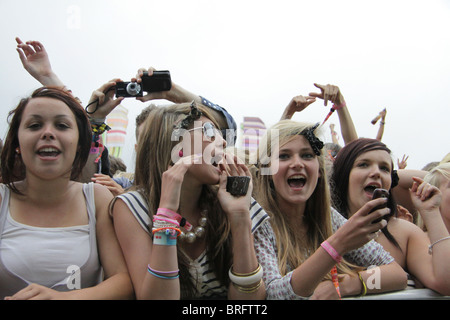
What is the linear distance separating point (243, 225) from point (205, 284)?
411mm

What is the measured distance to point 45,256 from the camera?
5.33ft

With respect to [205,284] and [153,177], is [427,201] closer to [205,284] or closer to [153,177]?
[205,284]

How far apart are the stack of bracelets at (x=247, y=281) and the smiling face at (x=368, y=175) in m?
1.28

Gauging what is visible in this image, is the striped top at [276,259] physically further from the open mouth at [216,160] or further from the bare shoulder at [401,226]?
the open mouth at [216,160]

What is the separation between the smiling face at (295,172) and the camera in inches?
89.7

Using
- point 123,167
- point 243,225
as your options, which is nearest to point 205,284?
point 243,225

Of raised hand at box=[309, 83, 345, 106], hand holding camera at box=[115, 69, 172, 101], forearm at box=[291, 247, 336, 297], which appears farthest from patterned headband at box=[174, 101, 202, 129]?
raised hand at box=[309, 83, 345, 106]

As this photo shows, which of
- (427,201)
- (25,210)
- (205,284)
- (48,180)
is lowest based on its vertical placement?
(205,284)

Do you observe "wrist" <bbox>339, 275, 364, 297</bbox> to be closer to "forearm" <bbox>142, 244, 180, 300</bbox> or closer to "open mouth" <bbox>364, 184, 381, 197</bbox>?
"open mouth" <bbox>364, 184, 381, 197</bbox>

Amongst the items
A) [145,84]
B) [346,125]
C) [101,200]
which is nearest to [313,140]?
[346,125]

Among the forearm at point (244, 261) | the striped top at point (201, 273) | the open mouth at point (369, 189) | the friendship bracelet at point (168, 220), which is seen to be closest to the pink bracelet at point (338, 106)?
the open mouth at point (369, 189)

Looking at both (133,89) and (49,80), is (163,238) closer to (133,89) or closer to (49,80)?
(133,89)

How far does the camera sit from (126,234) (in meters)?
1.77

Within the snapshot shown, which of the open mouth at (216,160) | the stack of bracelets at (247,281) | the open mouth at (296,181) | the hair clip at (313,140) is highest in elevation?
the hair clip at (313,140)
